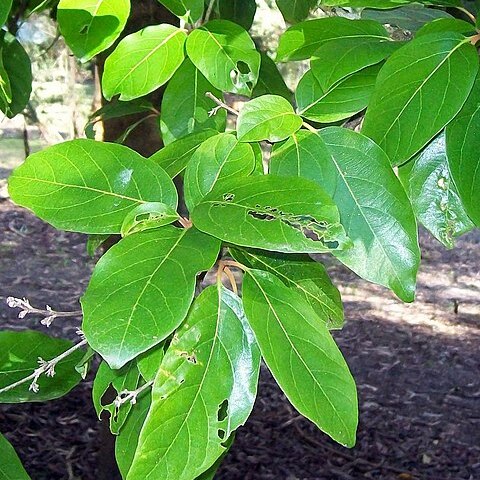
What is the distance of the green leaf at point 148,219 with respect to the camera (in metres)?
0.66

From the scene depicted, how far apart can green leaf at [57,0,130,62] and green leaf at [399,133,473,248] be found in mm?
395

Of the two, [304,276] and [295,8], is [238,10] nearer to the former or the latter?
[295,8]

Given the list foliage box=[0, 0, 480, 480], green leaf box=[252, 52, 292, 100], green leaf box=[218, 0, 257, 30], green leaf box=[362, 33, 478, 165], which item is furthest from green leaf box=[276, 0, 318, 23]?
green leaf box=[362, 33, 478, 165]

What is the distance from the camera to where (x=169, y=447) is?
615 mm

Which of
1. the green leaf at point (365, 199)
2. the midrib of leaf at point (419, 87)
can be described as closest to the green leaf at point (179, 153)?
the green leaf at point (365, 199)

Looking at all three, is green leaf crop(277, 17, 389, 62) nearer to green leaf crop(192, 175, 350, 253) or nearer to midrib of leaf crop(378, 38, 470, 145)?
midrib of leaf crop(378, 38, 470, 145)

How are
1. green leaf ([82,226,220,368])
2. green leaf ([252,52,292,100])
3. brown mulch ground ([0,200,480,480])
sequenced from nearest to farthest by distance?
green leaf ([82,226,220,368]) → green leaf ([252,52,292,100]) → brown mulch ground ([0,200,480,480])

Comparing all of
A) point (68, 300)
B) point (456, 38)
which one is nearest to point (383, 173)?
point (456, 38)

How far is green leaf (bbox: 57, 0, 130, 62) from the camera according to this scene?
2.77 ft

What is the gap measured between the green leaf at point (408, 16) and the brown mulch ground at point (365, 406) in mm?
1727

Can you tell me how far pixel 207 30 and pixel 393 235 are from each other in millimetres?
373

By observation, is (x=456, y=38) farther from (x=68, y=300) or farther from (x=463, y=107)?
(x=68, y=300)

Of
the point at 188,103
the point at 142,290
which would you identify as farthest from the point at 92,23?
the point at 142,290

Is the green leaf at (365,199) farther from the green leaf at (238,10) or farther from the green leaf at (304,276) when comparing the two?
the green leaf at (238,10)
